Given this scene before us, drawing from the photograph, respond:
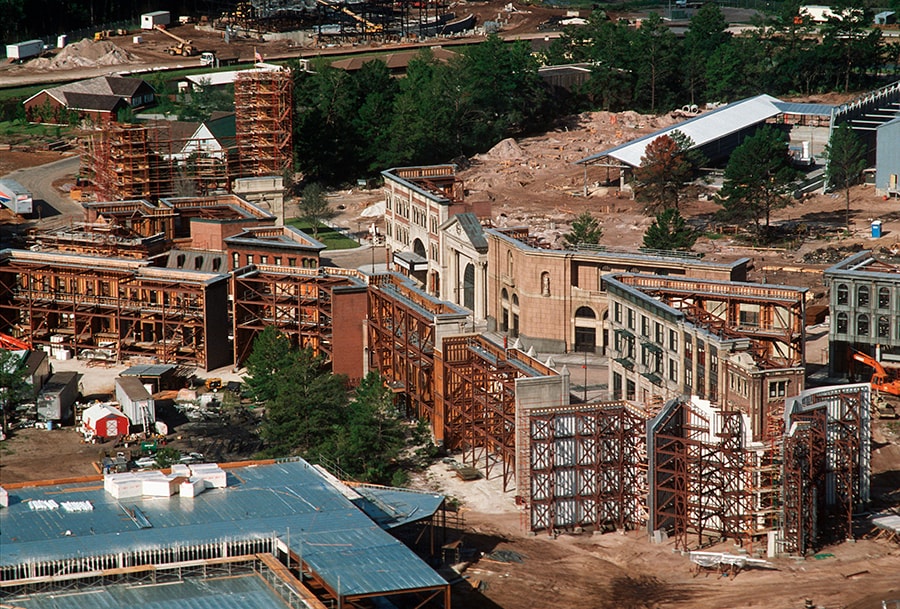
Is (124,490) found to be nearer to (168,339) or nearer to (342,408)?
(342,408)

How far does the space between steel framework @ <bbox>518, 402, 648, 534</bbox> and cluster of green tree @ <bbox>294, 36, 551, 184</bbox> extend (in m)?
98.9

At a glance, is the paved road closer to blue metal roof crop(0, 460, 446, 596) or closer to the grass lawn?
the grass lawn

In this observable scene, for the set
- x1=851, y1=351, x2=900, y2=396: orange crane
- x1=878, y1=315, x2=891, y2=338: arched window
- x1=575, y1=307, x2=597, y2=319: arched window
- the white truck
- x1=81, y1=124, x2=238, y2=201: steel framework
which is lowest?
x1=851, y1=351, x2=900, y2=396: orange crane

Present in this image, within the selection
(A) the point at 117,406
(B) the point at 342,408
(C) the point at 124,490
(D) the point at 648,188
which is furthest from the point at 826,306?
(C) the point at 124,490

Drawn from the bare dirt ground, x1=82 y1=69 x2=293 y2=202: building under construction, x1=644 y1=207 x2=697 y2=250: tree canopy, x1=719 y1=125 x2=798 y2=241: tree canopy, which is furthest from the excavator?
x1=82 y1=69 x2=293 y2=202: building under construction

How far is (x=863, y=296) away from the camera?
109 metres

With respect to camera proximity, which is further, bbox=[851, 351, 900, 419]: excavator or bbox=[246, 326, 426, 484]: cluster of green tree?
bbox=[851, 351, 900, 419]: excavator

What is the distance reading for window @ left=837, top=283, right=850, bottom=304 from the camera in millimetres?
109375

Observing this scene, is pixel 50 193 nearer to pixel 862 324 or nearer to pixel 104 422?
pixel 104 422

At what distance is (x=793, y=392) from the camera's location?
284ft

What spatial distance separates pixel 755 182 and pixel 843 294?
138 ft

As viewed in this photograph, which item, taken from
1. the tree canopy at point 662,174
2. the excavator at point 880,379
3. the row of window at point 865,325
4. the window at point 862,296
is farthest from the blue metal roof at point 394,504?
the tree canopy at point 662,174

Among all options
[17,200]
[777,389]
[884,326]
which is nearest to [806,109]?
[884,326]

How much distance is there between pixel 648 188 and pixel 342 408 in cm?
6723
